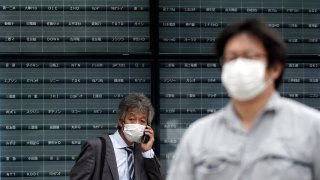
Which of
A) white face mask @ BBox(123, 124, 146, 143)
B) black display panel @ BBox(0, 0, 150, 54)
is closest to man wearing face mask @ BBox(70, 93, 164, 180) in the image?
white face mask @ BBox(123, 124, 146, 143)

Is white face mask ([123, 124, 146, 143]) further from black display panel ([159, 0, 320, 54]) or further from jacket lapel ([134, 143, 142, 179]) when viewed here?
black display panel ([159, 0, 320, 54])

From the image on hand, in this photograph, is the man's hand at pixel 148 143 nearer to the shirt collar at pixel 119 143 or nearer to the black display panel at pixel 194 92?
the shirt collar at pixel 119 143

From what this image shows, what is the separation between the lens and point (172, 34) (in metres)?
7.53

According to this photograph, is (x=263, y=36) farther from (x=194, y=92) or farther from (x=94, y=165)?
(x=194, y=92)

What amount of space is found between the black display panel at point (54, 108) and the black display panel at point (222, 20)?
0.42m

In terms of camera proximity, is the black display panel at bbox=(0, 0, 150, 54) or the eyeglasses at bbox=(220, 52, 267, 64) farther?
the black display panel at bbox=(0, 0, 150, 54)

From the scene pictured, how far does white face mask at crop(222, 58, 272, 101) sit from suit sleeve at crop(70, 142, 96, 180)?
2516 millimetres

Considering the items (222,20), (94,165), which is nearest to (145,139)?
(94,165)

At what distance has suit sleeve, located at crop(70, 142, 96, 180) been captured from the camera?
5.83m

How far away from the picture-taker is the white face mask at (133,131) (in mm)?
6105

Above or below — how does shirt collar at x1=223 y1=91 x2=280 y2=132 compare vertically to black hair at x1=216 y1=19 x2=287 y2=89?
below

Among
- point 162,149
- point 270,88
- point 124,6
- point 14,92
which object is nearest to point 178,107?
point 162,149

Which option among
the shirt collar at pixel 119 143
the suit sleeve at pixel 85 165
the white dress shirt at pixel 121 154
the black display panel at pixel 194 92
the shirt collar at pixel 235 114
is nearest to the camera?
the shirt collar at pixel 235 114

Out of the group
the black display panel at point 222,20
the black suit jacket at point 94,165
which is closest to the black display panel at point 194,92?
the black display panel at point 222,20
